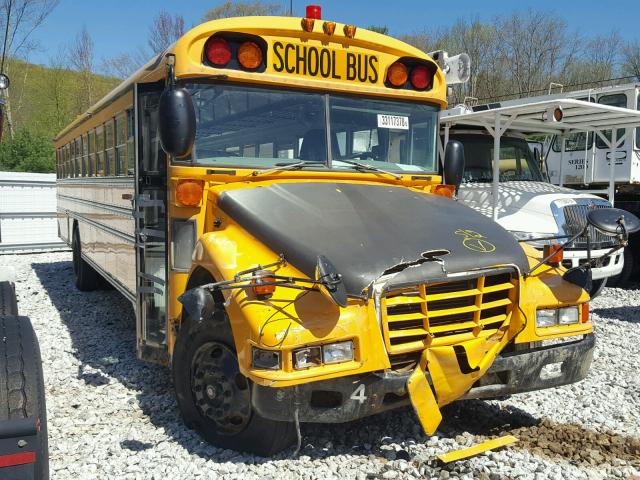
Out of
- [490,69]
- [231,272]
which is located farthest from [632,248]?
[490,69]

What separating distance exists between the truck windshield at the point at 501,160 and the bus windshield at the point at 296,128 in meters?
4.11

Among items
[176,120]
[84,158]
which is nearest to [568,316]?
[176,120]

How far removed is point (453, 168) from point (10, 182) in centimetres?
→ 1132

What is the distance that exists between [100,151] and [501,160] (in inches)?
211

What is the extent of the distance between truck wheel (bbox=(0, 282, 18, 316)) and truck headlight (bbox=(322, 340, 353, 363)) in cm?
137

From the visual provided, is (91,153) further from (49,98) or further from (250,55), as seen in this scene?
(49,98)

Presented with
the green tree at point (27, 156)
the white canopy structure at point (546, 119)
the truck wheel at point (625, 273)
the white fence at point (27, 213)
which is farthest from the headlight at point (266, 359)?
the green tree at point (27, 156)

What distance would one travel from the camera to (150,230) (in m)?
4.23

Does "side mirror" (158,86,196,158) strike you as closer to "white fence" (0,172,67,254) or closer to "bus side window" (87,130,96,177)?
"bus side window" (87,130,96,177)

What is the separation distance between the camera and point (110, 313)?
7.15m

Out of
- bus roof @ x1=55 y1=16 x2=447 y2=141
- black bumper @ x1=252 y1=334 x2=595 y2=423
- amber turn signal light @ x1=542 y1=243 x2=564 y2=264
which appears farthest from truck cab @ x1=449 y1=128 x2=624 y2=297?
black bumper @ x1=252 y1=334 x2=595 y2=423

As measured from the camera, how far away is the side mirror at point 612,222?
10.9ft

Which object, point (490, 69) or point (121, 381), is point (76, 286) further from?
point (490, 69)

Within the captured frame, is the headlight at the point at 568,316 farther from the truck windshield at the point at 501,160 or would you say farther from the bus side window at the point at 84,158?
the bus side window at the point at 84,158
